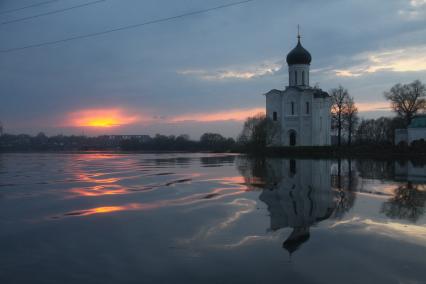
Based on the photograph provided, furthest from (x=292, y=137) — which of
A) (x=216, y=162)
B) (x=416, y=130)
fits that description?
(x=216, y=162)

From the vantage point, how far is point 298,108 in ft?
195

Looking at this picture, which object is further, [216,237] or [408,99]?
[408,99]

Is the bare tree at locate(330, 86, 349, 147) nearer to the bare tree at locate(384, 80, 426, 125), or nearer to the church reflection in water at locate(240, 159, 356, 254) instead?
the bare tree at locate(384, 80, 426, 125)

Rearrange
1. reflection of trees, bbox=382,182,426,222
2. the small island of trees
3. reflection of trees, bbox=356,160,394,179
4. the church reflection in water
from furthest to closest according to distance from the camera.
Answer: the small island of trees, reflection of trees, bbox=356,160,394,179, reflection of trees, bbox=382,182,426,222, the church reflection in water

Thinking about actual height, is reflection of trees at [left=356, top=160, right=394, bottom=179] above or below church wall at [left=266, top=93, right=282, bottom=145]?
below

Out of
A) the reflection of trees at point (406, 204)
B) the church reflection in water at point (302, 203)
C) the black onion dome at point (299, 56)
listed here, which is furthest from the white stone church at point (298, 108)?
the reflection of trees at point (406, 204)

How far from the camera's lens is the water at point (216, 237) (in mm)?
6207

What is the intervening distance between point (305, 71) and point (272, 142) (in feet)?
38.4

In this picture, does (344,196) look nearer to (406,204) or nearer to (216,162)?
(406,204)

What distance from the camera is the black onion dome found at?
58812 mm

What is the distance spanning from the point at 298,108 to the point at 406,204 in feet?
158

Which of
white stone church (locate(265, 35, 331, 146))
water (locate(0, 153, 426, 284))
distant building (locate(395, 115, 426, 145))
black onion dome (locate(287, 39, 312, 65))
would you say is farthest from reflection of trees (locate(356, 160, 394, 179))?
distant building (locate(395, 115, 426, 145))

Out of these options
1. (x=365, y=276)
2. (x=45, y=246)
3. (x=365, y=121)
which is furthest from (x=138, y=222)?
(x=365, y=121)

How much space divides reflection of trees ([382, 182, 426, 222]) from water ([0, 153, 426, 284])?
0.03 metres
